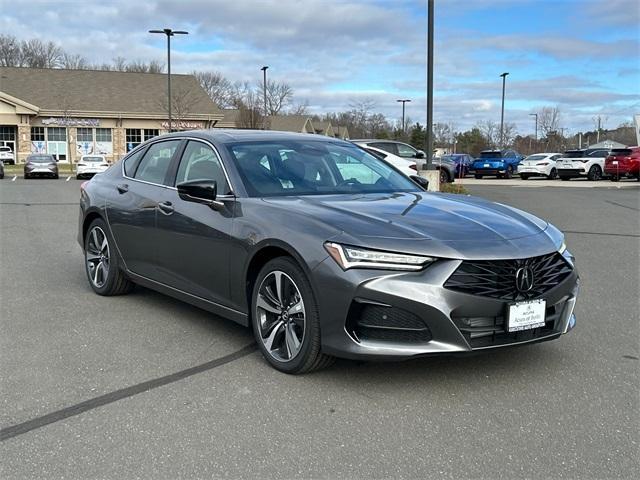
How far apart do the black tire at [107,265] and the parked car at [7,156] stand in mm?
43399

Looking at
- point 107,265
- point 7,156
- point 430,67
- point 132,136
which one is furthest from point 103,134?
point 107,265

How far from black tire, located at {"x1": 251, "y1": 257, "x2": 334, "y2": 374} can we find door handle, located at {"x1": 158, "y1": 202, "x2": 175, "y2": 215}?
48.0 inches

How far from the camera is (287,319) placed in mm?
4129

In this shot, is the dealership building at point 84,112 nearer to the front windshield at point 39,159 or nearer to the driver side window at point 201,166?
the front windshield at point 39,159

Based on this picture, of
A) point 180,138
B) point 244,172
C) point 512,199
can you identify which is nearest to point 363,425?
point 244,172

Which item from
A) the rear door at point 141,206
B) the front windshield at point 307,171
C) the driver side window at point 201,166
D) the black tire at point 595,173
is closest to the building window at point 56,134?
the black tire at point 595,173

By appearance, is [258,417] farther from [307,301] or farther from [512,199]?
[512,199]

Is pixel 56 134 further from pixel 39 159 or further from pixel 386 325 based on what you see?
pixel 386 325

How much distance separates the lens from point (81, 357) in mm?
4531

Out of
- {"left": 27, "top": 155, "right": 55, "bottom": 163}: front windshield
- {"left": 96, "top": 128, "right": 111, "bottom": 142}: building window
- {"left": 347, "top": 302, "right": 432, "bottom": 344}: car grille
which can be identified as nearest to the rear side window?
{"left": 347, "top": 302, "right": 432, "bottom": 344}: car grille

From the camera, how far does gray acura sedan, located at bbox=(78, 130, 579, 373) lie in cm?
363

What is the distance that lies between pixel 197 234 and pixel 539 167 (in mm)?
32053

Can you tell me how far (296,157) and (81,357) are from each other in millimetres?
2145

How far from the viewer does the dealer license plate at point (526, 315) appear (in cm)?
371
